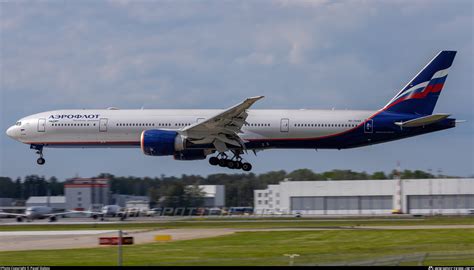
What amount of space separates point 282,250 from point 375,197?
79597 millimetres

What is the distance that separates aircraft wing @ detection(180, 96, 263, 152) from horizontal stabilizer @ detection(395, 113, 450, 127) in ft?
37.4

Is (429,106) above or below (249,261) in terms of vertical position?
above

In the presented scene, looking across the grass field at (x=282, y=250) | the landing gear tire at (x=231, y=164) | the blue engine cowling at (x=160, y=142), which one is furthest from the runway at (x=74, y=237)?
the landing gear tire at (x=231, y=164)

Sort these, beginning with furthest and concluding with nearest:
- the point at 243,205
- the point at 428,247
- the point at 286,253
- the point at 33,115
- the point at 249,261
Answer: the point at 243,205 → the point at 33,115 → the point at 428,247 → the point at 286,253 → the point at 249,261

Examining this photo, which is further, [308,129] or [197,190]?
[197,190]

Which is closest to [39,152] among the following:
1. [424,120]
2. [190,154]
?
[190,154]

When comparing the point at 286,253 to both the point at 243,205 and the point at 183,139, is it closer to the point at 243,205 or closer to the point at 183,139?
the point at 183,139

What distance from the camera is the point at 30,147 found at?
61.6 m

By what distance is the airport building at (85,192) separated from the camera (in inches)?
4555

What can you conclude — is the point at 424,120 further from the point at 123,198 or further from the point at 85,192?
the point at 123,198

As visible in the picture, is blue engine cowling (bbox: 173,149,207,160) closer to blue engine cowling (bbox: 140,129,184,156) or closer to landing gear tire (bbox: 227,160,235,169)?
blue engine cowling (bbox: 140,129,184,156)

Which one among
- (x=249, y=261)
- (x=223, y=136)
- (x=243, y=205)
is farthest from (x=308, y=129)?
(x=243, y=205)

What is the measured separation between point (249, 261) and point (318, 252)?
6.42 metres

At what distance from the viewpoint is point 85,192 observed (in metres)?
117
